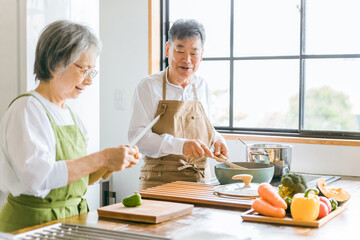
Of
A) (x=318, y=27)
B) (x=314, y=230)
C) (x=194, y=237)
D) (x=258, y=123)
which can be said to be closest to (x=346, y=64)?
(x=318, y=27)

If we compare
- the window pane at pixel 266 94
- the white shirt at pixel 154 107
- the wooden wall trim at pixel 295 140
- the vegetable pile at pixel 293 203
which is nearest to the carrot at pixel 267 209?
the vegetable pile at pixel 293 203

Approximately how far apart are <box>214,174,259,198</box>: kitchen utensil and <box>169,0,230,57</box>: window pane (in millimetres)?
2089

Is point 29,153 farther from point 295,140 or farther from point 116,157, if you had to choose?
point 295,140

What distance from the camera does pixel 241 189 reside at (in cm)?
212

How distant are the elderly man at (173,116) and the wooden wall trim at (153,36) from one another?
1.32 meters

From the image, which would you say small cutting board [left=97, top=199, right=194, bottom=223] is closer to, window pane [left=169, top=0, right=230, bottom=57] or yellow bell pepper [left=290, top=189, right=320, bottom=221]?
yellow bell pepper [left=290, top=189, right=320, bottom=221]

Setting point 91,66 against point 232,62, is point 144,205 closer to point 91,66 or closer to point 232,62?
point 91,66

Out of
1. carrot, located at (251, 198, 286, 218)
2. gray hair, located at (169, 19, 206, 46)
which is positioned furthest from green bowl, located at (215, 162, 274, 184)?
gray hair, located at (169, 19, 206, 46)

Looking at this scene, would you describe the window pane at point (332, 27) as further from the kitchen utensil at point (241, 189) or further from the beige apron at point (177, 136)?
the kitchen utensil at point (241, 189)

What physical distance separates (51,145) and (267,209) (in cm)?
81

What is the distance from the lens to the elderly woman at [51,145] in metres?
1.61

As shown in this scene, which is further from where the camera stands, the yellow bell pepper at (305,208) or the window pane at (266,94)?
the window pane at (266,94)

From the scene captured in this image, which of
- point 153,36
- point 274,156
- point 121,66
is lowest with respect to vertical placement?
point 274,156

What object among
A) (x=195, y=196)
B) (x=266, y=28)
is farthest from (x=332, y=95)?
(x=195, y=196)
